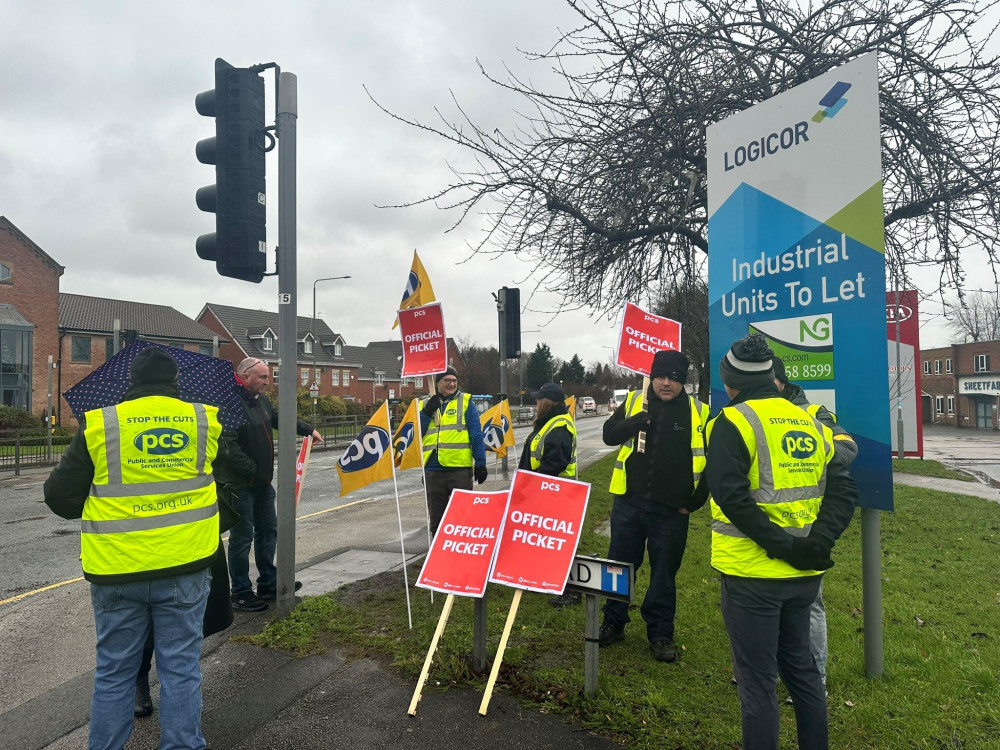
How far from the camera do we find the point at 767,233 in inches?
173

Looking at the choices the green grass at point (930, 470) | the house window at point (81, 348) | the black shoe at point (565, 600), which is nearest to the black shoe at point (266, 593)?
the black shoe at point (565, 600)

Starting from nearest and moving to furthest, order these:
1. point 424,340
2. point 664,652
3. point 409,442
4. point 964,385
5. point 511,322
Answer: point 664,652 < point 409,442 < point 424,340 < point 511,322 < point 964,385

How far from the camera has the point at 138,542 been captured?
112 inches

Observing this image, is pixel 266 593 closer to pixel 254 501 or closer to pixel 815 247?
pixel 254 501

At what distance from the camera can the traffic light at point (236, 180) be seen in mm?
4762

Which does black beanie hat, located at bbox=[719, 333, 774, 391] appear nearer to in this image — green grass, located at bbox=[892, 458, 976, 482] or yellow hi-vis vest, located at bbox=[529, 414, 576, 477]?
yellow hi-vis vest, located at bbox=[529, 414, 576, 477]

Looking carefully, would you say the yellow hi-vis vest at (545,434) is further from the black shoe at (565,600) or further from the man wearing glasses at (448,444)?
the black shoe at (565,600)

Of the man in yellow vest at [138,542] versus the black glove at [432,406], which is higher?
the black glove at [432,406]

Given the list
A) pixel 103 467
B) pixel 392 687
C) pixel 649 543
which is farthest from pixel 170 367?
pixel 649 543

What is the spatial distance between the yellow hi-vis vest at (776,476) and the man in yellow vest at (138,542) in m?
2.43

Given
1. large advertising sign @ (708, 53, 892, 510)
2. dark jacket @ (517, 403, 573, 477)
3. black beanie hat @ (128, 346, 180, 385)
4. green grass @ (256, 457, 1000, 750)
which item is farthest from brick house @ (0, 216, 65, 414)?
large advertising sign @ (708, 53, 892, 510)

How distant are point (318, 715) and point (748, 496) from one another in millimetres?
2639

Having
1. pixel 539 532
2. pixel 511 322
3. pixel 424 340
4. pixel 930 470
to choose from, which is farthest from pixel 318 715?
pixel 930 470

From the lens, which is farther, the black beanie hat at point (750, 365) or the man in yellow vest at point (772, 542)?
the black beanie hat at point (750, 365)
